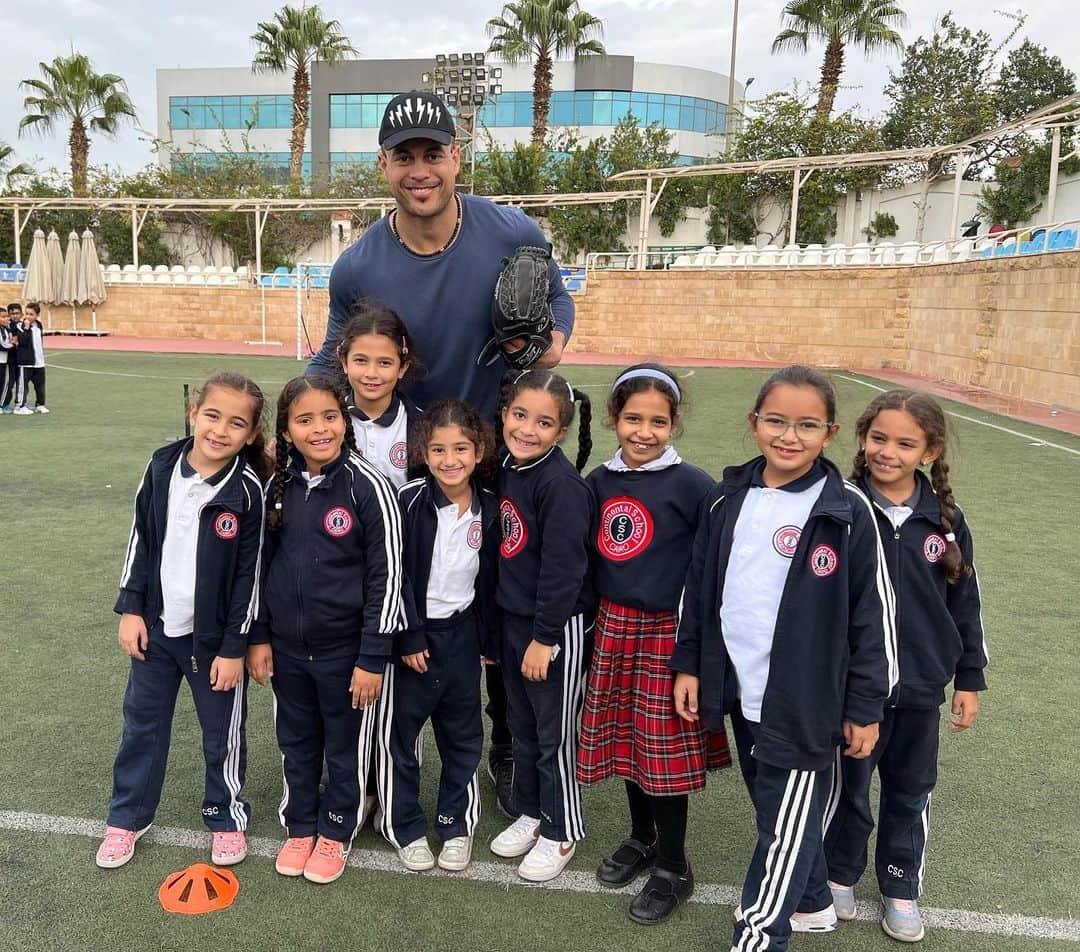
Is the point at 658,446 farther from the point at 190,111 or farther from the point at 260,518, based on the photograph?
the point at 190,111

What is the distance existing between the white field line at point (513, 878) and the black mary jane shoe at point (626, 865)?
2cm

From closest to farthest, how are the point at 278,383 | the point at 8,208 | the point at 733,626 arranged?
the point at 733,626 → the point at 278,383 → the point at 8,208

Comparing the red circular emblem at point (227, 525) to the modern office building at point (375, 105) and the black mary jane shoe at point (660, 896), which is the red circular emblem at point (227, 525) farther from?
the modern office building at point (375, 105)

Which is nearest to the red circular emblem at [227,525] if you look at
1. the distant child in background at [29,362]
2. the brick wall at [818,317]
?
the distant child in background at [29,362]

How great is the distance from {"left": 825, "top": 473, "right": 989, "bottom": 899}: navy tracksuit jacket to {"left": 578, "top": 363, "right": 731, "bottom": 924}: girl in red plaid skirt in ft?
1.33

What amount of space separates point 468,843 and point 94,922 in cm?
105

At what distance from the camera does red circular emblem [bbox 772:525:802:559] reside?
2.14 metres

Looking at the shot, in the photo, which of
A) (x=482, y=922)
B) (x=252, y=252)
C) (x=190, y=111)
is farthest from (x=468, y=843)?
(x=190, y=111)

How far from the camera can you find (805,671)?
2107 millimetres

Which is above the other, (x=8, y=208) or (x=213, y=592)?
(x=8, y=208)

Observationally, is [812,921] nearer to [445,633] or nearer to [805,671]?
[805,671]

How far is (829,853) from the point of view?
8.32ft

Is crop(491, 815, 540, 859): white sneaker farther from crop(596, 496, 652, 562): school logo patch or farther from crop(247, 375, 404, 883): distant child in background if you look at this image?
crop(596, 496, 652, 562): school logo patch

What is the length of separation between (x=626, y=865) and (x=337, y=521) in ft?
4.45
